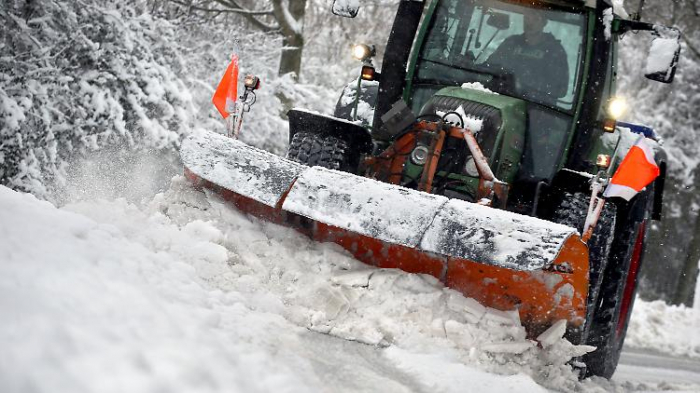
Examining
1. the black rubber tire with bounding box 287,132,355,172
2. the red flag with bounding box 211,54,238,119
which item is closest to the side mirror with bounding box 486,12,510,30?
the black rubber tire with bounding box 287,132,355,172

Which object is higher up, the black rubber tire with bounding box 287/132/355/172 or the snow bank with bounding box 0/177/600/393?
the black rubber tire with bounding box 287/132/355/172

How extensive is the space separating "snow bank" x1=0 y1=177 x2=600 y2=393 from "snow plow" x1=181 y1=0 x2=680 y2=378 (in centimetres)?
22

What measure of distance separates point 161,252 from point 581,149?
3224mm

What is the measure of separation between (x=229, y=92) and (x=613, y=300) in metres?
3.13

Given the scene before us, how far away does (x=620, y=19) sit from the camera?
5.18m

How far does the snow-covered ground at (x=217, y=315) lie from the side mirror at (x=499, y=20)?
230 cm

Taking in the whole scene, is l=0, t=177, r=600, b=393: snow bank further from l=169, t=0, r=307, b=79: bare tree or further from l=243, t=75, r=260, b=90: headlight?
l=169, t=0, r=307, b=79: bare tree

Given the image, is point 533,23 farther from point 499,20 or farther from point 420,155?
point 420,155

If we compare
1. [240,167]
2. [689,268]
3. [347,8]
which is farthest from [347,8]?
[689,268]

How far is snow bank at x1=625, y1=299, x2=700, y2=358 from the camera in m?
7.67

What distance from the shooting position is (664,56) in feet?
15.1

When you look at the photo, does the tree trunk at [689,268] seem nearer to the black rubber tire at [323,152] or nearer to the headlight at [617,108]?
the headlight at [617,108]

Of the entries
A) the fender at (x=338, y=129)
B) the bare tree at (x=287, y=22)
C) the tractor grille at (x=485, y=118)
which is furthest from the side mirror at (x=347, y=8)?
the bare tree at (x=287, y=22)

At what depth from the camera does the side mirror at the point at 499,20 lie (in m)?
5.35
